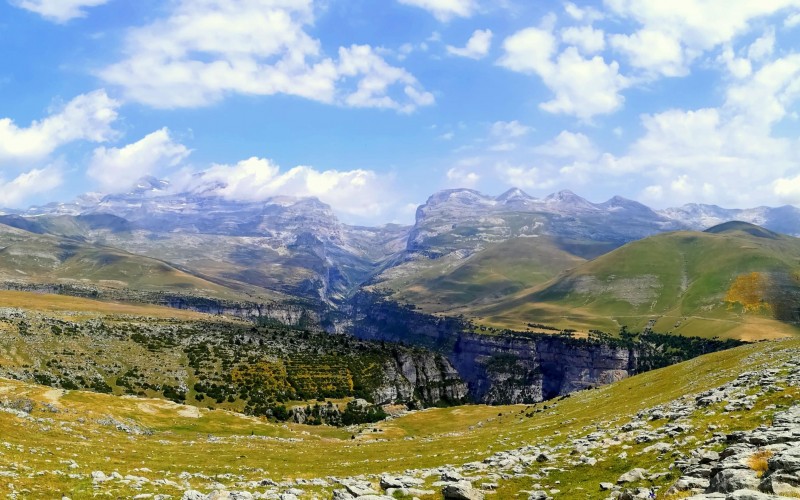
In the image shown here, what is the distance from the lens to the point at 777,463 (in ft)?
63.2

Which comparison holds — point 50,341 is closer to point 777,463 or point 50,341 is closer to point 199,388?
point 199,388

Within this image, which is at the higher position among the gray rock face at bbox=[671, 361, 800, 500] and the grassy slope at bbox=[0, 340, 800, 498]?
the gray rock face at bbox=[671, 361, 800, 500]

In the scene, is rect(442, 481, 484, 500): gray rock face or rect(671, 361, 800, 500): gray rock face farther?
rect(442, 481, 484, 500): gray rock face

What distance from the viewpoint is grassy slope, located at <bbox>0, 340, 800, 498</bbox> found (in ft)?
108

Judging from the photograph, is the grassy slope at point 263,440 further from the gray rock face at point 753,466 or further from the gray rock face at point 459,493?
the gray rock face at point 459,493

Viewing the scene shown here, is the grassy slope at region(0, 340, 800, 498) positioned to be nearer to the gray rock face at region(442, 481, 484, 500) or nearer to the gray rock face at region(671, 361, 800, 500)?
the gray rock face at region(671, 361, 800, 500)

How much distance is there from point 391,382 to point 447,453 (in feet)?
425

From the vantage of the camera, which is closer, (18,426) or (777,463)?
(777,463)

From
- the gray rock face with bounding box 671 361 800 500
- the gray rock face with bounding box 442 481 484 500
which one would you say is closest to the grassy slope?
the gray rock face with bounding box 671 361 800 500

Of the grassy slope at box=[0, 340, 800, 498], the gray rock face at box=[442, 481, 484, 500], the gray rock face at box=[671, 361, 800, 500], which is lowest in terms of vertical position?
the grassy slope at box=[0, 340, 800, 498]

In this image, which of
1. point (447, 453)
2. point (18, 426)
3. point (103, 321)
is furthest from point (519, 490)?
point (103, 321)

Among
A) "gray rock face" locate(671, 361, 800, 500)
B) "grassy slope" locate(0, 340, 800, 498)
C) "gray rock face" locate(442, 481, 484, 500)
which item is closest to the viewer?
"gray rock face" locate(671, 361, 800, 500)

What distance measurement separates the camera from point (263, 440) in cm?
7631

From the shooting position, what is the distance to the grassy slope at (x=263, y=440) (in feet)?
108
